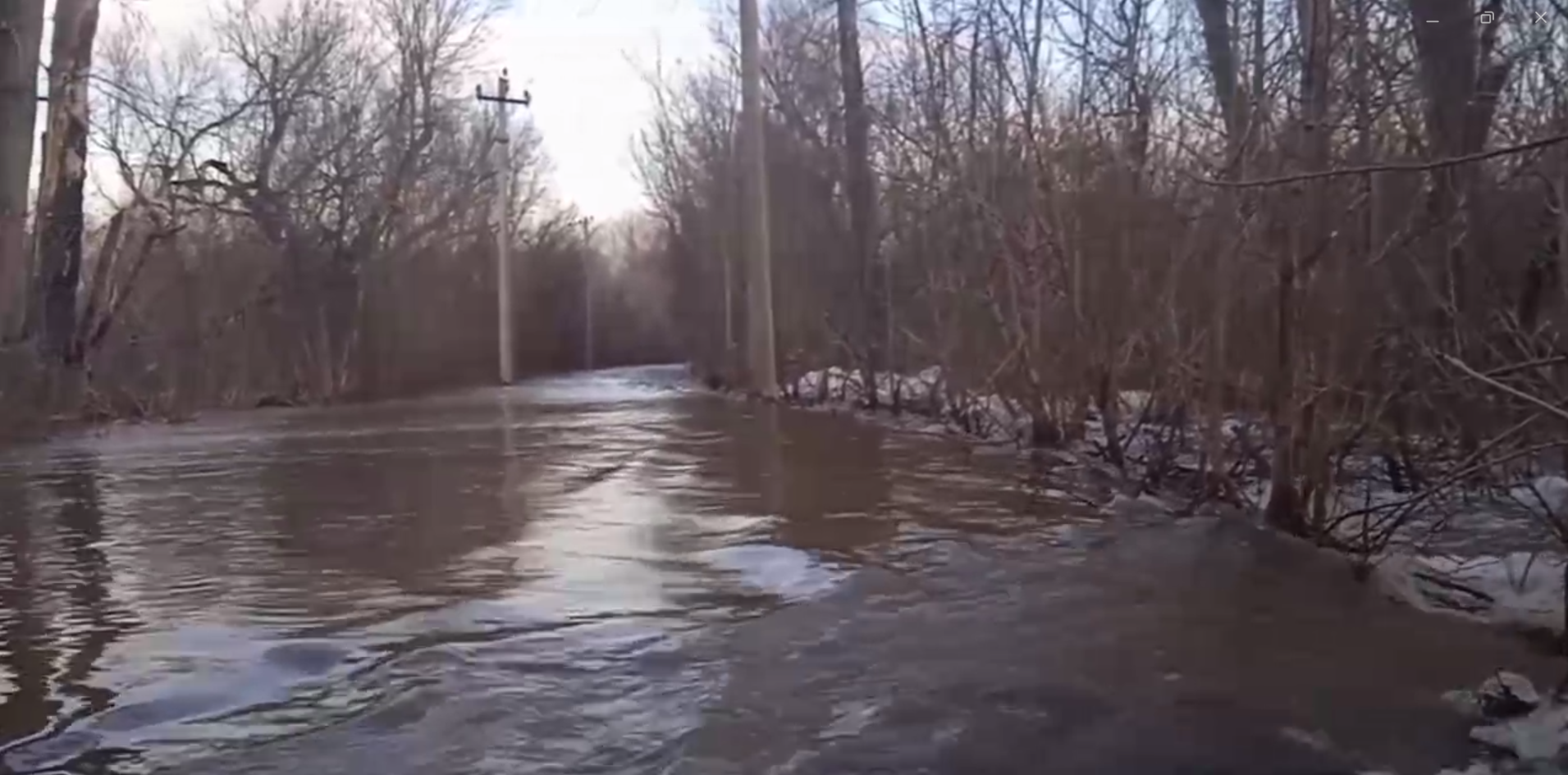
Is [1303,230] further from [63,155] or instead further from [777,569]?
[63,155]

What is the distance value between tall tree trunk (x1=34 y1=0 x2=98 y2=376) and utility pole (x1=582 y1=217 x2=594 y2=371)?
4035cm

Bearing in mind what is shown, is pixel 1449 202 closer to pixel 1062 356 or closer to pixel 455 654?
pixel 1062 356

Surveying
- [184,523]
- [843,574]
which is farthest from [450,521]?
[843,574]

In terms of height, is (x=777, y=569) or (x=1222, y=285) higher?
(x=1222, y=285)

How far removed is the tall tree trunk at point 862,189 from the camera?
19250 millimetres

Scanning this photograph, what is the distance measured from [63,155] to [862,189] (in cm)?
1037

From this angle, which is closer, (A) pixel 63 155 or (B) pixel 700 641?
(B) pixel 700 641

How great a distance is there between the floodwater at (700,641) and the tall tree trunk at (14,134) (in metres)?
8.55

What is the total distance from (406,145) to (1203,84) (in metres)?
29.2

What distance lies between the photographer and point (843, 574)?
627 centimetres

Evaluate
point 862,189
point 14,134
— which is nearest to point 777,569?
point 14,134

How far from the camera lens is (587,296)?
61.7m

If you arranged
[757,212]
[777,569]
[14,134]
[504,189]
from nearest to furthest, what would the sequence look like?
[777,569] → [14,134] → [757,212] → [504,189]

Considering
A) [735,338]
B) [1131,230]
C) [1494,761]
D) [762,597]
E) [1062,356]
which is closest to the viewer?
[1494,761]
